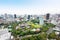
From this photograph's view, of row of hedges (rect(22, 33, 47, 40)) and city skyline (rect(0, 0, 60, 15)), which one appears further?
city skyline (rect(0, 0, 60, 15))

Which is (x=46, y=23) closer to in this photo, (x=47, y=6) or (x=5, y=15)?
(x=47, y=6)

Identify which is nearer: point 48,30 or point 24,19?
point 48,30

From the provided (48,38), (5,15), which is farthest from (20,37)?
(5,15)

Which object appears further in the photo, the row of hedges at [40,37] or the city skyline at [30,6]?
the city skyline at [30,6]

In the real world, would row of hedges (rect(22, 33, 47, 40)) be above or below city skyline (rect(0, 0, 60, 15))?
below

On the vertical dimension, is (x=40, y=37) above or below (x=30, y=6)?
below

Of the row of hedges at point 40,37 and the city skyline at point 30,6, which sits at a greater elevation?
the city skyline at point 30,6

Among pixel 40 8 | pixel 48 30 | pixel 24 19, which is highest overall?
pixel 40 8

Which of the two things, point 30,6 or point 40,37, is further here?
point 30,6
